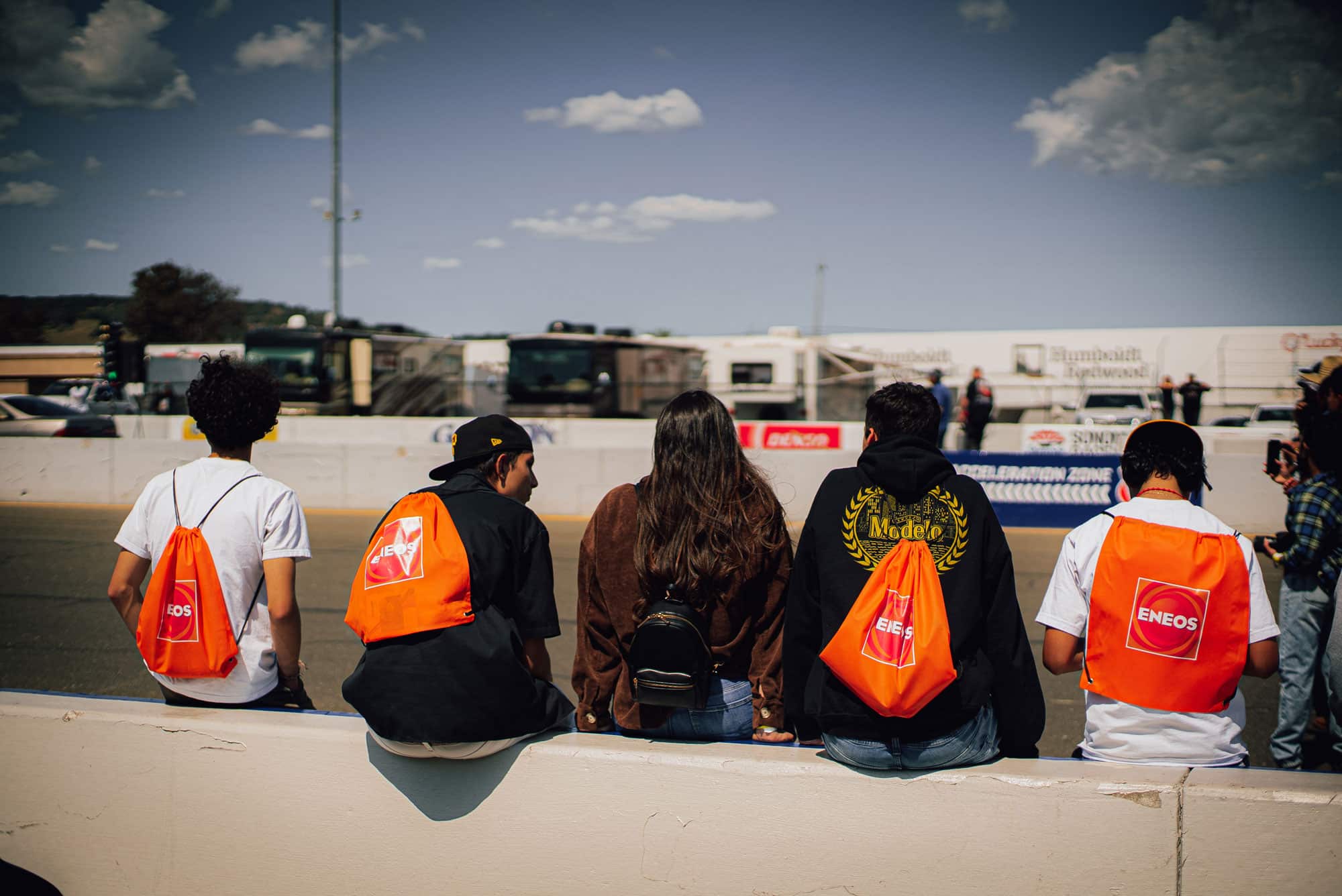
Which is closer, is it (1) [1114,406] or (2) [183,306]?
(1) [1114,406]

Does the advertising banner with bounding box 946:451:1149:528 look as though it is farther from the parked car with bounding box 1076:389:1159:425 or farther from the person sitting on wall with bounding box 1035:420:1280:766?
the parked car with bounding box 1076:389:1159:425

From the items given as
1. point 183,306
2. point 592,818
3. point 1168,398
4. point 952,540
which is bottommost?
point 592,818

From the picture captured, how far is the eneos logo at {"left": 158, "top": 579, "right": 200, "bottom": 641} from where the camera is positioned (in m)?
2.86

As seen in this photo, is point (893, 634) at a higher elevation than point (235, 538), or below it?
below

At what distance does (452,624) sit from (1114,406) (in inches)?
1031

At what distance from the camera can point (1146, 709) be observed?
2.72 m

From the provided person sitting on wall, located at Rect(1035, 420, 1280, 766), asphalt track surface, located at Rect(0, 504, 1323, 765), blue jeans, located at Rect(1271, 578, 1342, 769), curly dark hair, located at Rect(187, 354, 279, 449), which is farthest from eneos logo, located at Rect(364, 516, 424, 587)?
blue jeans, located at Rect(1271, 578, 1342, 769)

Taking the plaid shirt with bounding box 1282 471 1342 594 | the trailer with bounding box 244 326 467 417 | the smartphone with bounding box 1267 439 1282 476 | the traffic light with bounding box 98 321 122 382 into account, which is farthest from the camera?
the trailer with bounding box 244 326 467 417

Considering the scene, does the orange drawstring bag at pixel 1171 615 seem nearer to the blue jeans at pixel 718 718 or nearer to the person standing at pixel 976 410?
the blue jeans at pixel 718 718

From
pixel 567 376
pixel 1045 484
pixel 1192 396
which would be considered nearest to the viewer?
pixel 1045 484

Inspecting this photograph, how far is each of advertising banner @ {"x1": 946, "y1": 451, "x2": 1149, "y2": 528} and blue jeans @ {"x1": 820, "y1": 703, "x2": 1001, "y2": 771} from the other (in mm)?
10293

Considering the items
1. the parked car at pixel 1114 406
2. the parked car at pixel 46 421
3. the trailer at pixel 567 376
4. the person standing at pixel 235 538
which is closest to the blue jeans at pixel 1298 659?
the person standing at pixel 235 538

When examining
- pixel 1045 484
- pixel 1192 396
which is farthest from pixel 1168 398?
pixel 1045 484

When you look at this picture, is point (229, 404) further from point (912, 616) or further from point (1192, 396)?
point (1192, 396)
